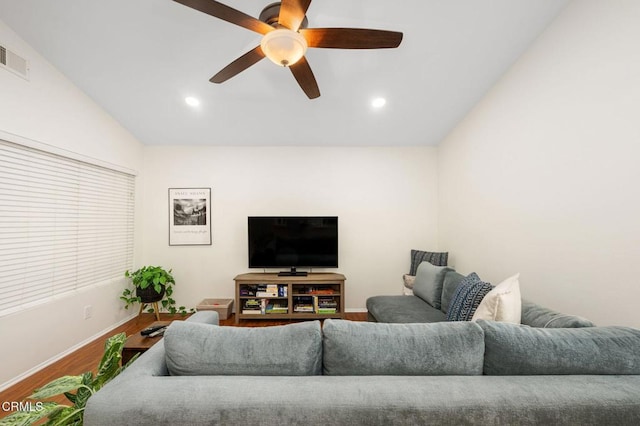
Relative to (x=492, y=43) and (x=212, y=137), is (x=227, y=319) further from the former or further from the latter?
A: (x=492, y=43)

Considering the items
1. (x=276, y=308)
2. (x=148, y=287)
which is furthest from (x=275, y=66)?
(x=148, y=287)

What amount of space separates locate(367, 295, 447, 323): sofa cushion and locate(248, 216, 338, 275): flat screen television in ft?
3.34

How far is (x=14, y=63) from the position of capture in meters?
2.33

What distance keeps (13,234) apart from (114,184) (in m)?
1.32

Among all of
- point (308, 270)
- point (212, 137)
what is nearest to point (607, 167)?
point (308, 270)

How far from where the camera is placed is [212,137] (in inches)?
153

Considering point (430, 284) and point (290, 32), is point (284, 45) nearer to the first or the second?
point (290, 32)

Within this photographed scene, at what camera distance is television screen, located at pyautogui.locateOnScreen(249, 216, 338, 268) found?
392cm

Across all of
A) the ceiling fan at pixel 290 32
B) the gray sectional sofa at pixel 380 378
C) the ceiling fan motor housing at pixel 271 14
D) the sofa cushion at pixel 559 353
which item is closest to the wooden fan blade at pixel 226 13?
the ceiling fan at pixel 290 32

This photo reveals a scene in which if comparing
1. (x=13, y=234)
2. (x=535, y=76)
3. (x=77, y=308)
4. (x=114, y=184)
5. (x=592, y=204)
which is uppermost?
(x=535, y=76)

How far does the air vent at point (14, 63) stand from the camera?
7.38 feet

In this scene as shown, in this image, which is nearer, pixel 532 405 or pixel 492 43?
pixel 532 405

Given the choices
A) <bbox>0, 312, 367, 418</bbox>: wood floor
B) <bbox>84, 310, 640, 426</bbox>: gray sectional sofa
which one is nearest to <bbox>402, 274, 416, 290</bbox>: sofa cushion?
<bbox>0, 312, 367, 418</bbox>: wood floor

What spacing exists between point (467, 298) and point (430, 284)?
3.00ft
